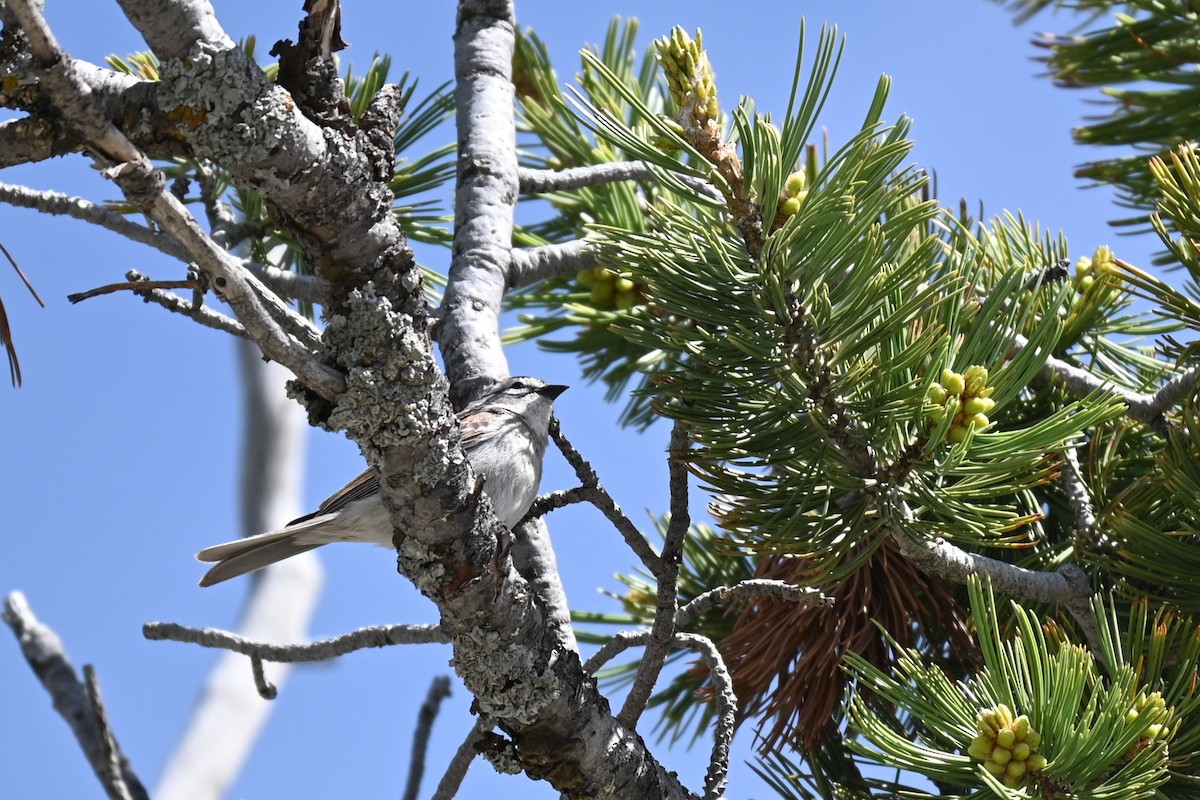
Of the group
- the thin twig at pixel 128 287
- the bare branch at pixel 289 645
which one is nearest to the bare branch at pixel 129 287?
the thin twig at pixel 128 287

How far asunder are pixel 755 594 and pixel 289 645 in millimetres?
1266

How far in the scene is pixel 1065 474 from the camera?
8.44ft

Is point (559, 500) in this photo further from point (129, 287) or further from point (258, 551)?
point (258, 551)

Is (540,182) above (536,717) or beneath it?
above

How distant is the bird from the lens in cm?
353

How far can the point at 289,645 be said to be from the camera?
111 inches

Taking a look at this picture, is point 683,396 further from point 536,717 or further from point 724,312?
point 536,717

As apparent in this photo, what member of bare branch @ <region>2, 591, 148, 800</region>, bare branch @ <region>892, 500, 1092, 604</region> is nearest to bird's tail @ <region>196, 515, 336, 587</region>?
bare branch @ <region>2, 591, 148, 800</region>

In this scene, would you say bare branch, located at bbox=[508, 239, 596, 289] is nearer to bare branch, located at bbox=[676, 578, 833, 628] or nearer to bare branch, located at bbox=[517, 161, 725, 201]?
bare branch, located at bbox=[517, 161, 725, 201]

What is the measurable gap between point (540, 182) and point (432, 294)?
0.67m

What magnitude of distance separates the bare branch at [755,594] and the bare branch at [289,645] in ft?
2.56

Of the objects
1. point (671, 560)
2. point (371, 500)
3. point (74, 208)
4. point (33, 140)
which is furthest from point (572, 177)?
point (33, 140)

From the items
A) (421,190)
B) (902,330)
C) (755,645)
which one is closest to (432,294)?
(421,190)

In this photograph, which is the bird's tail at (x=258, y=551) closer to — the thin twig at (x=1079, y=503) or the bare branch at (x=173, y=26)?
the bare branch at (x=173, y=26)
